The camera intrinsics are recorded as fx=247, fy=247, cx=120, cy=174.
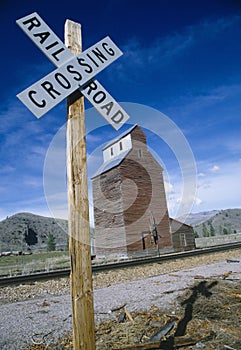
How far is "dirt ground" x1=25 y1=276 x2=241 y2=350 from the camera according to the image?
351cm

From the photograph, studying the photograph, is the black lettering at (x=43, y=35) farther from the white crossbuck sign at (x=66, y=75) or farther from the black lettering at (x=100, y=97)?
the black lettering at (x=100, y=97)

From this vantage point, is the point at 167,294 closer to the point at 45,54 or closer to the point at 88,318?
the point at 88,318

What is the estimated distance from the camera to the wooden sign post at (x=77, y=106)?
7.43 ft

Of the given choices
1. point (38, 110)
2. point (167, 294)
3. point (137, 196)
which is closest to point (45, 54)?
point (38, 110)

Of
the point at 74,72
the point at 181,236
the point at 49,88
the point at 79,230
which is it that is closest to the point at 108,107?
the point at 74,72

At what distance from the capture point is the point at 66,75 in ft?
8.19

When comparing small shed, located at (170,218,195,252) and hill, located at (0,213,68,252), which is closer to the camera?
small shed, located at (170,218,195,252)

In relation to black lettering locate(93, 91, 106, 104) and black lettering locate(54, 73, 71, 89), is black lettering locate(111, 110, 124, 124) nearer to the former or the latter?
black lettering locate(93, 91, 106, 104)

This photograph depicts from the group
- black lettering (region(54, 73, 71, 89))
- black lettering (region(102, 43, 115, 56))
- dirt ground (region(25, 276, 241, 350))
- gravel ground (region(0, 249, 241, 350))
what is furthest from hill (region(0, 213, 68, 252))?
black lettering (region(54, 73, 71, 89))

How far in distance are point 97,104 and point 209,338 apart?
3.67m

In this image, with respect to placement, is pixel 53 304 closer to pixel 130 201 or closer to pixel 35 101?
pixel 35 101

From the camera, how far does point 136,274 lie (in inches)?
432

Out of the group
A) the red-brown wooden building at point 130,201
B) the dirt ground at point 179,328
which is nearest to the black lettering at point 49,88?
the dirt ground at point 179,328

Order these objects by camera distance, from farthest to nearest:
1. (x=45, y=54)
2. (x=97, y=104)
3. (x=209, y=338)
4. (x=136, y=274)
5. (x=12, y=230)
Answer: (x=12, y=230), (x=136, y=274), (x=209, y=338), (x=97, y=104), (x=45, y=54)
